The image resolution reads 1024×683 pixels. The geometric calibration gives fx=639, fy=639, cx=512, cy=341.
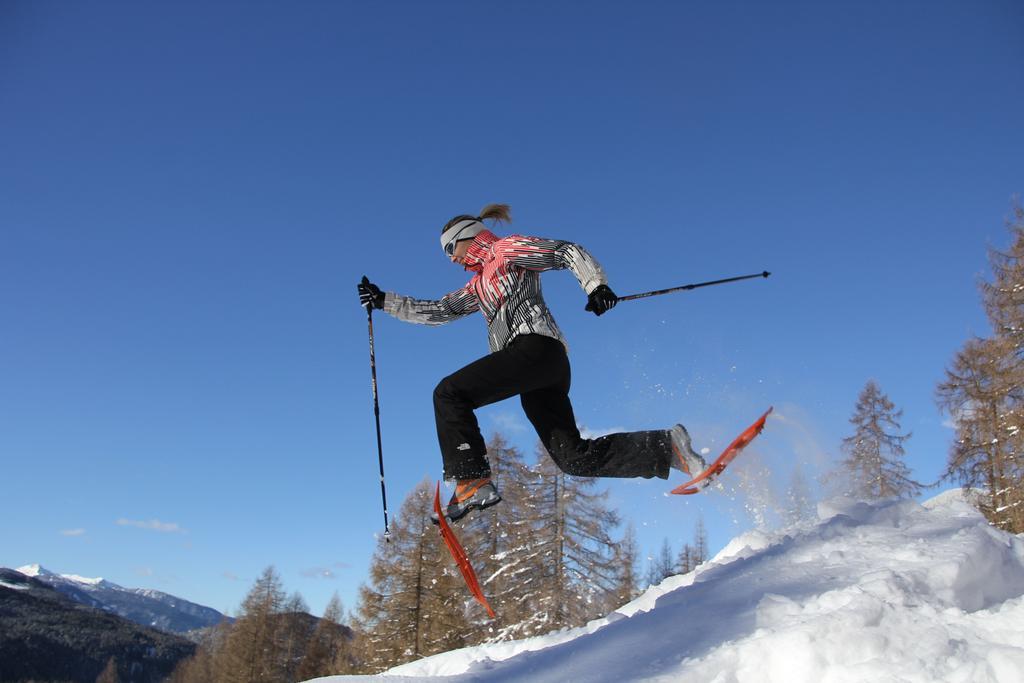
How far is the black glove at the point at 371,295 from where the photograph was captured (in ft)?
18.6

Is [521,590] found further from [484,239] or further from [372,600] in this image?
[484,239]

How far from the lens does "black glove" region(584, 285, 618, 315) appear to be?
446 cm

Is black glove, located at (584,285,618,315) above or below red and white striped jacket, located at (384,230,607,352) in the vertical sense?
below

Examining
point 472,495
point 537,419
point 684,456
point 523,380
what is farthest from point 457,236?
point 684,456

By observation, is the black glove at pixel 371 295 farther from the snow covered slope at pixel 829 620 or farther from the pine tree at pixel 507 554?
the pine tree at pixel 507 554

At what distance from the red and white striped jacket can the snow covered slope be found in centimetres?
208

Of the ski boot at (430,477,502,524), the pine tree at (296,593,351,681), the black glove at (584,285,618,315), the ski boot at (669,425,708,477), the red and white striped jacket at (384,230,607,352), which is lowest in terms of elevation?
the pine tree at (296,593,351,681)

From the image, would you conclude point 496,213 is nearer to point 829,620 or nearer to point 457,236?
point 457,236

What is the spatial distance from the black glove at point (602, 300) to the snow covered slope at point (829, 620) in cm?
186

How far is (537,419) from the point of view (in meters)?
5.14

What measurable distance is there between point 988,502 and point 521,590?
1330 cm

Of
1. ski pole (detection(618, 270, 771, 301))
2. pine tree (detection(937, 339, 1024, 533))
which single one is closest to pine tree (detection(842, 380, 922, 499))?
pine tree (detection(937, 339, 1024, 533))

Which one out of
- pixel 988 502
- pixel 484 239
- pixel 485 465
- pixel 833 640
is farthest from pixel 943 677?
pixel 988 502

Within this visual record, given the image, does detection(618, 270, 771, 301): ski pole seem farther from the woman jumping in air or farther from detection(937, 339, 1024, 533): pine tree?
detection(937, 339, 1024, 533): pine tree
